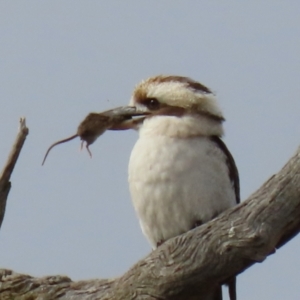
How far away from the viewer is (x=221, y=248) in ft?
Answer: 14.8

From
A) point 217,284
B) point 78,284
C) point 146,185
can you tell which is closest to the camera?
point 217,284

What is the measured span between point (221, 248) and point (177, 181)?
1.14m

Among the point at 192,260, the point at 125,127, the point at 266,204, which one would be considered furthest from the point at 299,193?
the point at 125,127

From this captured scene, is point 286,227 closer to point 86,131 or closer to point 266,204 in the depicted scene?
point 266,204

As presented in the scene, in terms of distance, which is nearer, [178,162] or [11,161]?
[11,161]

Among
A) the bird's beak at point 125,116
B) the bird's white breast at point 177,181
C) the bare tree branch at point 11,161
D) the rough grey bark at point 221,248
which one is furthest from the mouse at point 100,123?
the rough grey bark at point 221,248

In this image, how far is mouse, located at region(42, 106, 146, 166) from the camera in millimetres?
6090

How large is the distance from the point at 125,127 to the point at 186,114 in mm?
477

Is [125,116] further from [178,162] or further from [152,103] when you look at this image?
[178,162]

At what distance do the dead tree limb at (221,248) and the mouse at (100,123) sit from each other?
1407 millimetres

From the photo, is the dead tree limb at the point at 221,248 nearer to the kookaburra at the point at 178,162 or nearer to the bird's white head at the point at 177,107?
the kookaburra at the point at 178,162

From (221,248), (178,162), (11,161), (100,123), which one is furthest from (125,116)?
(221,248)

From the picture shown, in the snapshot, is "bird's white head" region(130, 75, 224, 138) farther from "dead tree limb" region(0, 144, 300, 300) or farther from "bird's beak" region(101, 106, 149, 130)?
"dead tree limb" region(0, 144, 300, 300)

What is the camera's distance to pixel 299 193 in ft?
14.3
